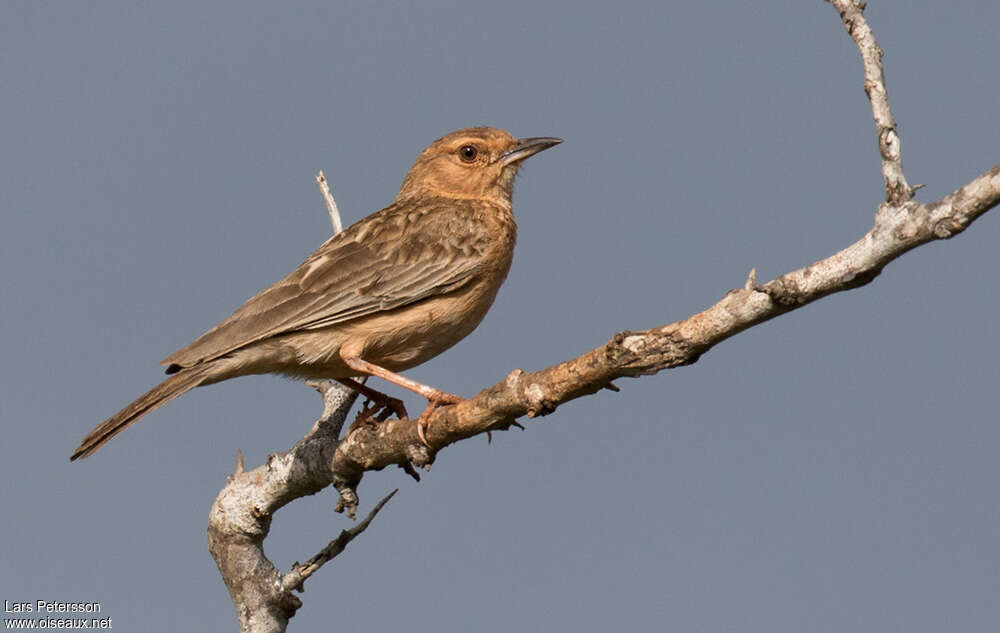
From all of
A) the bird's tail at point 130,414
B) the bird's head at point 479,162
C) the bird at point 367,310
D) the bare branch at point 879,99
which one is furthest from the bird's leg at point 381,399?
the bare branch at point 879,99

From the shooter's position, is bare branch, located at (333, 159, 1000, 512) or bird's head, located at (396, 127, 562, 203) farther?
bird's head, located at (396, 127, 562, 203)

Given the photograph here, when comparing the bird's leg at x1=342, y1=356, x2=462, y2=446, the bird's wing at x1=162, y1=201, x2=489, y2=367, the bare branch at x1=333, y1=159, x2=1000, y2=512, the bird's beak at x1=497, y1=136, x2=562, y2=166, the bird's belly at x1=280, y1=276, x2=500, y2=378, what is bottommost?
the bare branch at x1=333, y1=159, x2=1000, y2=512

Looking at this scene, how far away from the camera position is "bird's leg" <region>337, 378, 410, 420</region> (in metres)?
8.30

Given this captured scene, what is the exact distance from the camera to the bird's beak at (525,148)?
Answer: 385 inches

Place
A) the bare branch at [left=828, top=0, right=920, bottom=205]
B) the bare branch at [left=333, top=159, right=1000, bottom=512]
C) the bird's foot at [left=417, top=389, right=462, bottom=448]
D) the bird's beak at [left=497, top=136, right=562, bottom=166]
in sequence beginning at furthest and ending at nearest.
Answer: the bird's beak at [left=497, top=136, right=562, bottom=166]
the bird's foot at [left=417, top=389, right=462, bottom=448]
the bare branch at [left=828, top=0, right=920, bottom=205]
the bare branch at [left=333, top=159, right=1000, bottom=512]

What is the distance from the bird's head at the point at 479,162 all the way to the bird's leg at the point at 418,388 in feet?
7.64

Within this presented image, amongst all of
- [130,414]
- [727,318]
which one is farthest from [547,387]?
[130,414]

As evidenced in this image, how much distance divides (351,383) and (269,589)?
1524mm

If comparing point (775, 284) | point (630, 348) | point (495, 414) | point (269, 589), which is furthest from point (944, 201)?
point (269, 589)

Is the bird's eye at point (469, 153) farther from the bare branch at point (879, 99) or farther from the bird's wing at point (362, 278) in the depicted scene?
the bare branch at point (879, 99)

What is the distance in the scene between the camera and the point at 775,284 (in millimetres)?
4902

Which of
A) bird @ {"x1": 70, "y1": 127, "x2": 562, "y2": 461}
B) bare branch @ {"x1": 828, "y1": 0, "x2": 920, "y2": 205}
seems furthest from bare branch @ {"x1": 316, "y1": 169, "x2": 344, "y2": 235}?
bare branch @ {"x1": 828, "y1": 0, "x2": 920, "y2": 205}

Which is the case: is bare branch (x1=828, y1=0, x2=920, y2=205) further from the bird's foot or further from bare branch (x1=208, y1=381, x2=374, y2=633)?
bare branch (x1=208, y1=381, x2=374, y2=633)

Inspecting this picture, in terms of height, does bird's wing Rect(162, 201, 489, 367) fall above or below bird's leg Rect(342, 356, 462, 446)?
above
